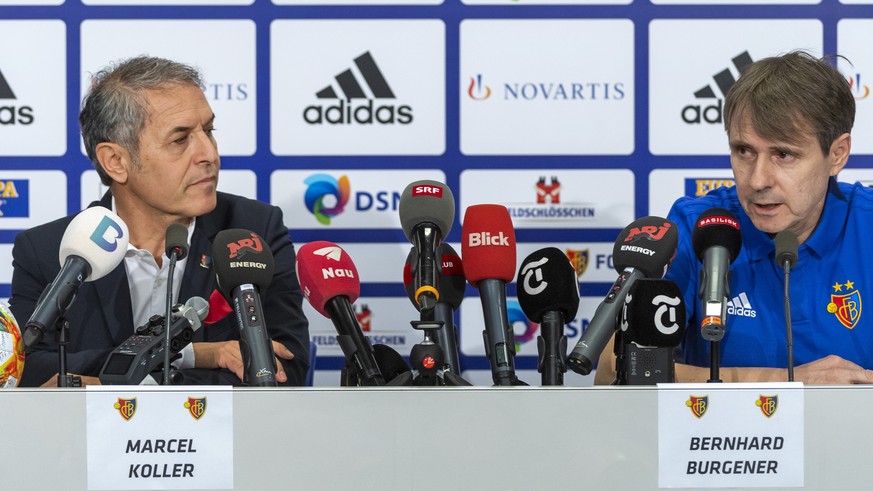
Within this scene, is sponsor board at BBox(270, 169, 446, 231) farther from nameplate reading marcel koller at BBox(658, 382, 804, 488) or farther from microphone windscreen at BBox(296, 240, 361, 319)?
nameplate reading marcel koller at BBox(658, 382, 804, 488)

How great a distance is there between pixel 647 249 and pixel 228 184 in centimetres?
147

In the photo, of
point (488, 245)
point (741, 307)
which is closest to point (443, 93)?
point (741, 307)

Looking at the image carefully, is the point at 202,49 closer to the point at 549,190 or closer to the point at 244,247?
the point at 549,190

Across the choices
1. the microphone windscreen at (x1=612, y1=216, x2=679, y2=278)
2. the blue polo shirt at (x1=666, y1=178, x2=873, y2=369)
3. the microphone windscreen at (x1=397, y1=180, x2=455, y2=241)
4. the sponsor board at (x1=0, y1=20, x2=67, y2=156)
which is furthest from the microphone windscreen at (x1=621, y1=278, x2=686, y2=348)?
the sponsor board at (x1=0, y1=20, x2=67, y2=156)

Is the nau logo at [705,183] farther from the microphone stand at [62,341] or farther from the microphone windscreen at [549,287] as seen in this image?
the microphone stand at [62,341]

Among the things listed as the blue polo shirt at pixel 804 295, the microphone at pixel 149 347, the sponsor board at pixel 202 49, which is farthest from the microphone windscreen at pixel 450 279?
the sponsor board at pixel 202 49

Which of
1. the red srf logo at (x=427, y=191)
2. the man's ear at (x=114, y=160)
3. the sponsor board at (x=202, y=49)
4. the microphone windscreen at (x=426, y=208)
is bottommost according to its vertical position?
the microphone windscreen at (x=426, y=208)

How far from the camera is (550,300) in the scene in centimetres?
154

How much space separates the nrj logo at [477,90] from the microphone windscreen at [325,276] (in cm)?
109

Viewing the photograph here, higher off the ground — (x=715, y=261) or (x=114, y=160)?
(x=114, y=160)

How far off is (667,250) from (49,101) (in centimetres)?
185

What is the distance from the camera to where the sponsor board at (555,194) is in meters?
2.71

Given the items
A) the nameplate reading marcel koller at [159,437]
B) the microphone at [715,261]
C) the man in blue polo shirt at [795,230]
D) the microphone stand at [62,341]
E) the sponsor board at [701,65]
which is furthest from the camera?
the sponsor board at [701,65]

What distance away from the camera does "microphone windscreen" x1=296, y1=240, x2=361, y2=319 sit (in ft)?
5.36
